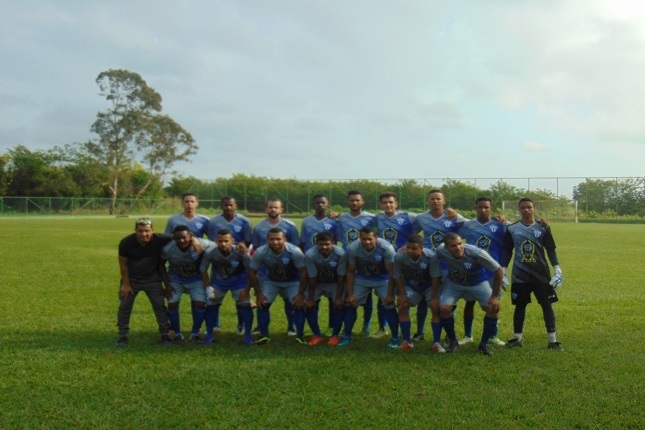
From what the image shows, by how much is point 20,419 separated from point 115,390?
0.74 metres

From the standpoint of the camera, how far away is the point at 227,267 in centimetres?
619

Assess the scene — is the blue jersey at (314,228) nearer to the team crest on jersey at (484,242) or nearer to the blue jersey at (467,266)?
the blue jersey at (467,266)

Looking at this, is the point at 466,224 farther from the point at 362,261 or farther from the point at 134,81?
the point at 134,81

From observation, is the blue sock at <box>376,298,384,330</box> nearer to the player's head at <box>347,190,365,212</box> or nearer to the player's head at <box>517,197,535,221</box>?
the player's head at <box>347,190,365,212</box>

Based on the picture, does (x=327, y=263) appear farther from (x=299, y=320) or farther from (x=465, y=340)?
(x=465, y=340)

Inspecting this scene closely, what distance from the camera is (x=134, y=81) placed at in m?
51.9

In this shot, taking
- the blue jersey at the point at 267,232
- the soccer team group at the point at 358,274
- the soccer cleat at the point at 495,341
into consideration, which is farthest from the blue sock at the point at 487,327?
the blue jersey at the point at 267,232

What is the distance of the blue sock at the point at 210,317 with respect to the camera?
5996 mm

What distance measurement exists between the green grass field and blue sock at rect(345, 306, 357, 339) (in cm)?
16

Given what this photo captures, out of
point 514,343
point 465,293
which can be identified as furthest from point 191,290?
point 514,343

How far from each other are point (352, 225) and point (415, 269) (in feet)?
3.78

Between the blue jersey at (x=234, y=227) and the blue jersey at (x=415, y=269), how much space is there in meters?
2.09

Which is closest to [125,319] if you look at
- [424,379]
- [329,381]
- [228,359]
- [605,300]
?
[228,359]

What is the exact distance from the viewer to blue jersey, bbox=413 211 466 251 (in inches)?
249
